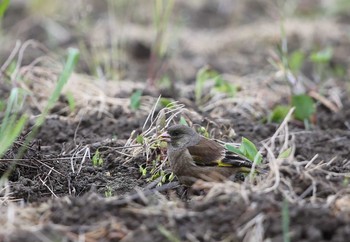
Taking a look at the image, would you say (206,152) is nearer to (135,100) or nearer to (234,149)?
(234,149)

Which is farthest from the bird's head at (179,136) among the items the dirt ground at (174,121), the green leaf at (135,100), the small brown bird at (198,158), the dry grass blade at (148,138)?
the green leaf at (135,100)

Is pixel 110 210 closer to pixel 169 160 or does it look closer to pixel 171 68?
pixel 169 160

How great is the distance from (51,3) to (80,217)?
25.1 ft

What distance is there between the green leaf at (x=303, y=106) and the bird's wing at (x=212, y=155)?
1686mm

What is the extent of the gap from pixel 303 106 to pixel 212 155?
72.8 inches

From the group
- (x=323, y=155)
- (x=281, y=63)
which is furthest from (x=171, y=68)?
(x=323, y=155)

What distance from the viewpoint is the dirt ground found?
362 cm

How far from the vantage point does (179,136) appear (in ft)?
16.4

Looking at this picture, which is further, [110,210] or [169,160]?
[169,160]

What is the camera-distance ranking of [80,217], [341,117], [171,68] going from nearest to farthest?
1. [80,217]
2. [341,117]
3. [171,68]

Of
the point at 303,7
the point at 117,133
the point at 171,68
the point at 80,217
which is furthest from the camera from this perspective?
the point at 303,7

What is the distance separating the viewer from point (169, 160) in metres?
4.88

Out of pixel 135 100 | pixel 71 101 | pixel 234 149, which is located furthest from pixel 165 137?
pixel 71 101

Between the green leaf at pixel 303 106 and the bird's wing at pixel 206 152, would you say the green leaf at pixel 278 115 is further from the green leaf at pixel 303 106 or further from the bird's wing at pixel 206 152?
the bird's wing at pixel 206 152
